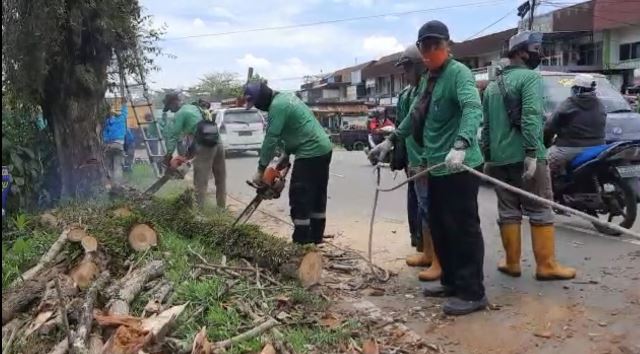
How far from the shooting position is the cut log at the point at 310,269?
4688 millimetres

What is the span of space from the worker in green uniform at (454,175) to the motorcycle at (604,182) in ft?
8.24

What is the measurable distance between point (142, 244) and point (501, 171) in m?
2.81

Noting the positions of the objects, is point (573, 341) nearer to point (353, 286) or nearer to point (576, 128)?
point (353, 286)

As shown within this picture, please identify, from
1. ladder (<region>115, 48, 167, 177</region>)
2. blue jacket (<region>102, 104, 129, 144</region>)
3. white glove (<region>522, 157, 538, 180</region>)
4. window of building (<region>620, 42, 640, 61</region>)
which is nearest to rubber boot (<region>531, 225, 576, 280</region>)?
white glove (<region>522, 157, 538, 180</region>)

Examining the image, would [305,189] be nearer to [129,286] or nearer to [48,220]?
[129,286]

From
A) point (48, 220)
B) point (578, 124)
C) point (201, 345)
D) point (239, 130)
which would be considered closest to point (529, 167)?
point (578, 124)

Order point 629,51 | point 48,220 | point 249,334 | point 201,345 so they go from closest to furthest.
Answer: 1. point 201,345
2. point 249,334
3. point 48,220
4. point 629,51

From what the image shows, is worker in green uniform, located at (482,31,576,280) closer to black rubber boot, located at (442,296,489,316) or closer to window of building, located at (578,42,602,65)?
black rubber boot, located at (442,296,489,316)

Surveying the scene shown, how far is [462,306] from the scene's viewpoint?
432 cm

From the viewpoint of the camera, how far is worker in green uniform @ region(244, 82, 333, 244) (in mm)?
5723

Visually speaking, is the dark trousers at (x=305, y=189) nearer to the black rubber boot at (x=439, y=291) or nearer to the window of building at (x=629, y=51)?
the black rubber boot at (x=439, y=291)

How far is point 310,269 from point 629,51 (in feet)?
74.9

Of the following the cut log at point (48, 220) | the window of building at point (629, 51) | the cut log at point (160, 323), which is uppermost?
the window of building at point (629, 51)

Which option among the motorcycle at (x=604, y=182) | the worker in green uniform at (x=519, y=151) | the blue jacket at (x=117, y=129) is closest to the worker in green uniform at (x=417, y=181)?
the worker in green uniform at (x=519, y=151)
